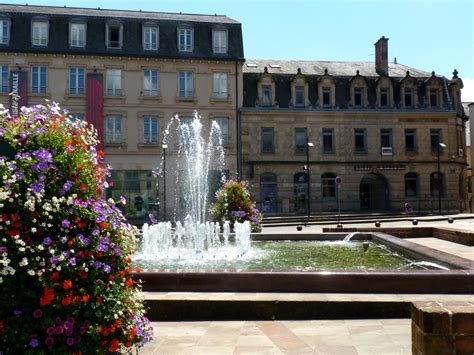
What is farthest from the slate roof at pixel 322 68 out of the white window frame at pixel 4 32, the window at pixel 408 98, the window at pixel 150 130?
the white window frame at pixel 4 32

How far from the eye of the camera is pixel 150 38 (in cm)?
3609

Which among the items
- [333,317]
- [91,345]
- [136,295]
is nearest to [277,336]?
[333,317]

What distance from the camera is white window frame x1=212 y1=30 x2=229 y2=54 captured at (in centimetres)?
3694

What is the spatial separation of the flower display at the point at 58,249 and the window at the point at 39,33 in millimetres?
32854

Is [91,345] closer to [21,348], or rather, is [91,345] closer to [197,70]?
[21,348]

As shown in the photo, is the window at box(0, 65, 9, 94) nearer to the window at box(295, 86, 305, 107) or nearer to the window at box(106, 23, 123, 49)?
the window at box(106, 23, 123, 49)

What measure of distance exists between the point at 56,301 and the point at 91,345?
521 mm

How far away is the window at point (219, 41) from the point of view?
36938mm

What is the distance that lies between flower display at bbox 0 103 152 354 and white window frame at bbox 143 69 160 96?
1260 inches

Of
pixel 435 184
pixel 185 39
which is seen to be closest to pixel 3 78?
pixel 185 39

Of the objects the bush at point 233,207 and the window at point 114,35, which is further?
the window at point 114,35

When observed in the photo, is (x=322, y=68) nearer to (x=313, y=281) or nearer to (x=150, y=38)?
(x=150, y=38)

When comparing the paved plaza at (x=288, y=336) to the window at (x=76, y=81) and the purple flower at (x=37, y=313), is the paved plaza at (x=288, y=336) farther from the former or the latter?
the window at (x=76, y=81)

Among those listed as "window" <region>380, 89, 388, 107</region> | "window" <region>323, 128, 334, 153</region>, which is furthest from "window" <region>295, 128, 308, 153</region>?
"window" <region>380, 89, 388, 107</region>
